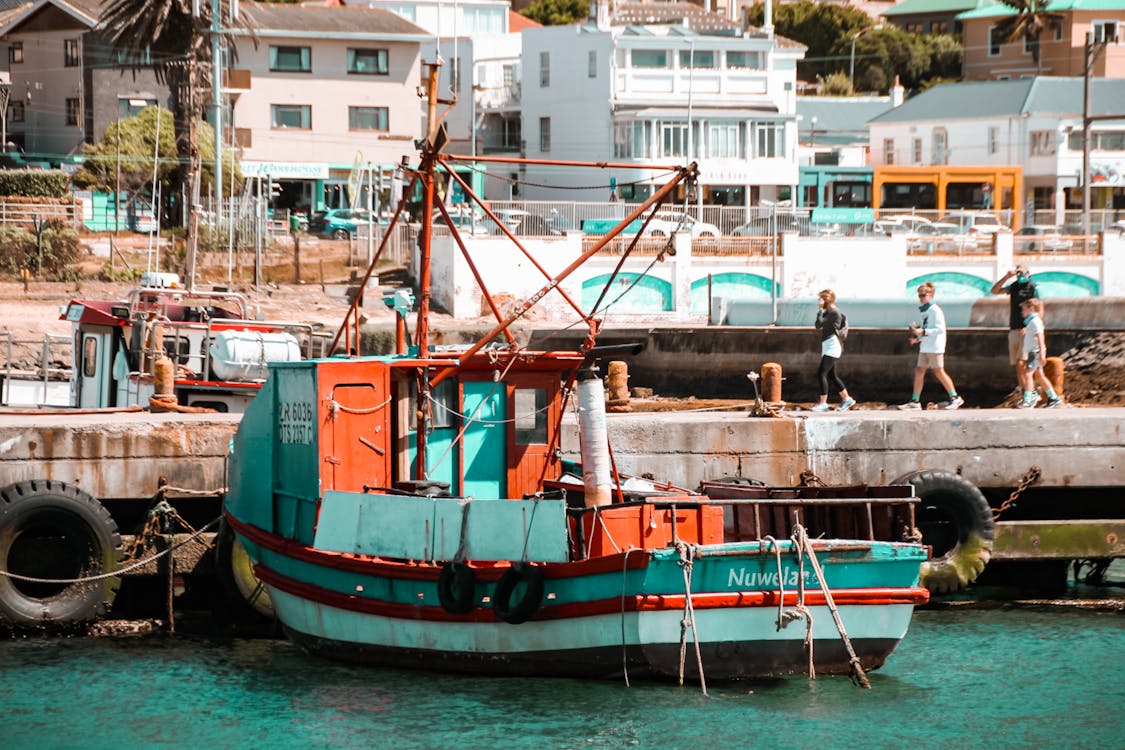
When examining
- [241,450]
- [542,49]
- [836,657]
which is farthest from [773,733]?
[542,49]

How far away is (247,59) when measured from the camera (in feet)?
170

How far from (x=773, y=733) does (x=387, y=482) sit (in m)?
4.03

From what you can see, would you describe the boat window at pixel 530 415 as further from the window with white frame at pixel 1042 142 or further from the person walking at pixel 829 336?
the window with white frame at pixel 1042 142

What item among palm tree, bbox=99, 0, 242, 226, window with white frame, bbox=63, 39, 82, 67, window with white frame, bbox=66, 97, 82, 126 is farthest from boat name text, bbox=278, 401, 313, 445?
window with white frame, bbox=63, 39, 82, 67

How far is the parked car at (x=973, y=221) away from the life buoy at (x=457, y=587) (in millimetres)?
29279

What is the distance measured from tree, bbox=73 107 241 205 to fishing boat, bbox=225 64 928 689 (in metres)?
30.3

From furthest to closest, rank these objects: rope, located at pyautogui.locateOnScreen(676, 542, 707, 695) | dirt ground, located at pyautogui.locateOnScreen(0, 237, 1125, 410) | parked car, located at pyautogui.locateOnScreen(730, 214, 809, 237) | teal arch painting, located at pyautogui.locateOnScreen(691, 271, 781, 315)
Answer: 1. parked car, located at pyautogui.locateOnScreen(730, 214, 809, 237)
2. teal arch painting, located at pyautogui.locateOnScreen(691, 271, 781, 315)
3. dirt ground, located at pyautogui.locateOnScreen(0, 237, 1125, 410)
4. rope, located at pyautogui.locateOnScreen(676, 542, 707, 695)

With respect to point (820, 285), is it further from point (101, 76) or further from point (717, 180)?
point (101, 76)

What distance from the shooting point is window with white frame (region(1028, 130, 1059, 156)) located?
2534 inches

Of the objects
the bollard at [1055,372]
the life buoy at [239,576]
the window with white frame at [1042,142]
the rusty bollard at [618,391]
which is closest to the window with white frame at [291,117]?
the window with white frame at [1042,142]

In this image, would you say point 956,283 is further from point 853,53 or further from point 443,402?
point 853,53

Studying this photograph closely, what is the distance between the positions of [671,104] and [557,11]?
26.7 metres

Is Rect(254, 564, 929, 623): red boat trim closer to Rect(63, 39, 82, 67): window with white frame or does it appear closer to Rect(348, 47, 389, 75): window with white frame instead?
Rect(348, 47, 389, 75): window with white frame

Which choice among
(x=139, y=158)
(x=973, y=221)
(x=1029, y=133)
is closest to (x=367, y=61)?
(x=139, y=158)
